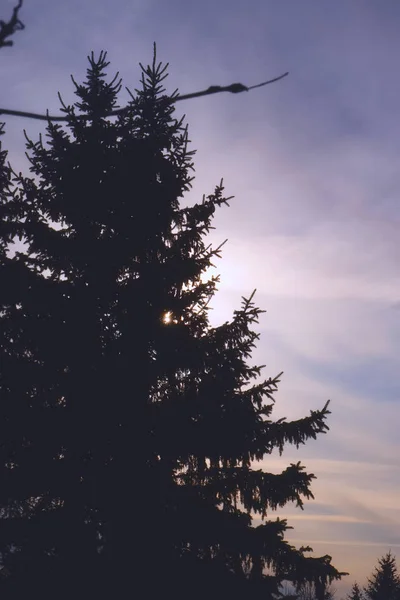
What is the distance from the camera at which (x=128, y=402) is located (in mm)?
10492

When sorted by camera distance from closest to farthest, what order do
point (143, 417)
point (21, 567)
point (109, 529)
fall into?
1. point (21, 567)
2. point (109, 529)
3. point (143, 417)

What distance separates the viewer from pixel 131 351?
10.9m

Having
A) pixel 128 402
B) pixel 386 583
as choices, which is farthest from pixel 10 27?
pixel 386 583

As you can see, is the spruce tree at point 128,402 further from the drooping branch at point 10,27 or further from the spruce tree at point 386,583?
the spruce tree at point 386,583

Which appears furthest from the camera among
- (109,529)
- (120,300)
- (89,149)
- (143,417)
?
(89,149)

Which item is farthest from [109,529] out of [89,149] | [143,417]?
[89,149]

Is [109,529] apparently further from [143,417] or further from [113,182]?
[113,182]

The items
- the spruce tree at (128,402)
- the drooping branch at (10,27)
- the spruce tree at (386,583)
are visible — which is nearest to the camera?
the drooping branch at (10,27)

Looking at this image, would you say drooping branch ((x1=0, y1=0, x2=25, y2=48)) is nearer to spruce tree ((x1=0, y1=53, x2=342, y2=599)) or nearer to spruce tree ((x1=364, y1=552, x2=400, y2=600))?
spruce tree ((x1=0, y1=53, x2=342, y2=599))

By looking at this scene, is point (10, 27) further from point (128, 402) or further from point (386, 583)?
point (386, 583)

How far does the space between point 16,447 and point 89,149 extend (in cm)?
602

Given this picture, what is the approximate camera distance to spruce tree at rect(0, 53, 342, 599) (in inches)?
376

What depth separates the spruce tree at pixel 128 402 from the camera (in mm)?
9562

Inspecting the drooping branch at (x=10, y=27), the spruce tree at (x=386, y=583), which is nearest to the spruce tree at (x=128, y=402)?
the drooping branch at (x=10, y=27)
